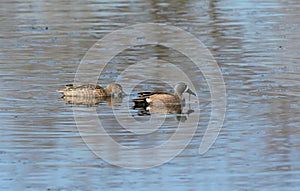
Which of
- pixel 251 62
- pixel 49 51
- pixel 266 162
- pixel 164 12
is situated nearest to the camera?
pixel 266 162

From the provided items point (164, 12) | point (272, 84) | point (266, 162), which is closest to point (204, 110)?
point (272, 84)

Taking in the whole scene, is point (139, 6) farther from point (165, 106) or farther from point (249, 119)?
point (249, 119)

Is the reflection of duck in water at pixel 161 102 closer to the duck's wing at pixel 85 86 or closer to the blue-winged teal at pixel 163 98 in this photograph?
the blue-winged teal at pixel 163 98

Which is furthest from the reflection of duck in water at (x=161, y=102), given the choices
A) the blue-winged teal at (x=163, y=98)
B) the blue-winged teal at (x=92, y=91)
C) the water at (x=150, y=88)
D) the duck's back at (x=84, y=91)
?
the duck's back at (x=84, y=91)

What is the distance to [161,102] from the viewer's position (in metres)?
11.5

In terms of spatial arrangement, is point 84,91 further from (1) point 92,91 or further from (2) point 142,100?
(2) point 142,100

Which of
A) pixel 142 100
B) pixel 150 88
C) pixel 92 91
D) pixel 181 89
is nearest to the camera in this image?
pixel 142 100

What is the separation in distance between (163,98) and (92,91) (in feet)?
3.43

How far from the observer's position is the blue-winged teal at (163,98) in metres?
11.4

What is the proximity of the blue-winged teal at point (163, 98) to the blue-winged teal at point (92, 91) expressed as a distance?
0.48 m

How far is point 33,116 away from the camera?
10578 mm

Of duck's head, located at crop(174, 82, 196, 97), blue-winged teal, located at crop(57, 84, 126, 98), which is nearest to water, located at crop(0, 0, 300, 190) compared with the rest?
blue-winged teal, located at crop(57, 84, 126, 98)

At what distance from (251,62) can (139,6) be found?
7078mm

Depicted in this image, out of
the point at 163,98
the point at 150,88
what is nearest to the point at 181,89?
the point at 163,98
